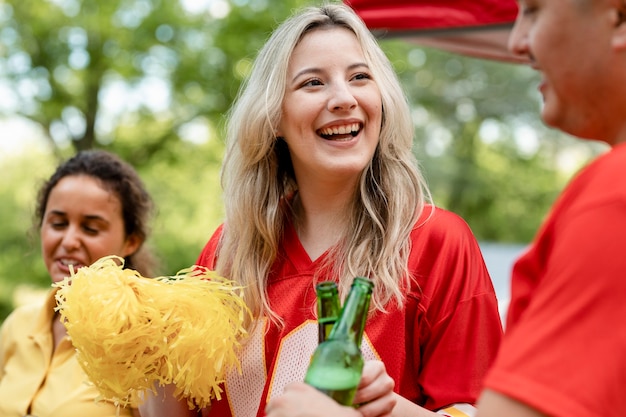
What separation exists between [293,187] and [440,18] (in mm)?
1256

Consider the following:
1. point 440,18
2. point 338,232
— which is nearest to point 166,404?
point 338,232

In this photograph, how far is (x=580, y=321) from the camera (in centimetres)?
85

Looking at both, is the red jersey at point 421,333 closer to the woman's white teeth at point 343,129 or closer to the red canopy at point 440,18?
the woman's white teeth at point 343,129

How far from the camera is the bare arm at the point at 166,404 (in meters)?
2.00

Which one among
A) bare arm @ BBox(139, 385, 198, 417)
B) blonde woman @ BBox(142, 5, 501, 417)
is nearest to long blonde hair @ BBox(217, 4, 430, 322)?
blonde woman @ BBox(142, 5, 501, 417)

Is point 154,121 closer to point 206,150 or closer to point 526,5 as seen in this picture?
point 206,150

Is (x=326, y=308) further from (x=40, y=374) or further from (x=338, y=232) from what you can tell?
(x=40, y=374)

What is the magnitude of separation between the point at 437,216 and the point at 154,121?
957cm

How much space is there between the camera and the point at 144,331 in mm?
1702

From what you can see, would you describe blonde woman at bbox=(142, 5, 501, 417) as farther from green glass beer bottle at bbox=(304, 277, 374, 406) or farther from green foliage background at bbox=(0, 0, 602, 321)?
green foliage background at bbox=(0, 0, 602, 321)

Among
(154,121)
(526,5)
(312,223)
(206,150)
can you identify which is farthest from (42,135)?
(526,5)

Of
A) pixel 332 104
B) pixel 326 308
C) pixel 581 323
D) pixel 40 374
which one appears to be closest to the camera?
pixel 581 323

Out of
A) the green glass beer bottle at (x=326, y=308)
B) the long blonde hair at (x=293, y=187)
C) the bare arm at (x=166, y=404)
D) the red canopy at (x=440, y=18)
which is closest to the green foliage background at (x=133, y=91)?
the red canopy at (x=440, y=18)

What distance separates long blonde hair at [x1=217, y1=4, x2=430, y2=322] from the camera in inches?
78.0
